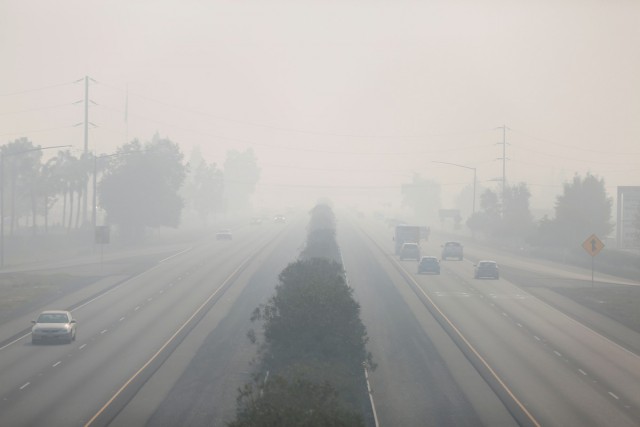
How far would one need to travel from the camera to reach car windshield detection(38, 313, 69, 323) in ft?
150

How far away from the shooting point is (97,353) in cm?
4191

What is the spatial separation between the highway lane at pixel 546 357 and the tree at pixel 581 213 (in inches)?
1654

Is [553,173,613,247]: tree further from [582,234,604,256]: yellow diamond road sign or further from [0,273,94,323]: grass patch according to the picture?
[0,273,94,323]: grass patch

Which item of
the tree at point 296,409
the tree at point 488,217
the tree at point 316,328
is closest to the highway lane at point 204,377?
the tree at point 316,328

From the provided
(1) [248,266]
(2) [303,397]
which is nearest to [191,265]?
(1) [248,266]

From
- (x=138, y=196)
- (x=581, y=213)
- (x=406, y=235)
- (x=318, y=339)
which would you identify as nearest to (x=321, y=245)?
(x=318, y=339)

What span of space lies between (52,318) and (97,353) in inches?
203

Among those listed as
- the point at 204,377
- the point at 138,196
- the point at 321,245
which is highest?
the point at 138,196

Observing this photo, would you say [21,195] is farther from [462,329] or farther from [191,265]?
[462,329]

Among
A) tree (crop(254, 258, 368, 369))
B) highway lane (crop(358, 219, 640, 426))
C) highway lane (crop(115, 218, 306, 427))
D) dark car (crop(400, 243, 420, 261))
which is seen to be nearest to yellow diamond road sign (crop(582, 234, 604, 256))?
highway lane (crop(358, 219, 640, 426))

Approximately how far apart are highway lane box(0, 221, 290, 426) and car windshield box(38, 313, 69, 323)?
1230 mm

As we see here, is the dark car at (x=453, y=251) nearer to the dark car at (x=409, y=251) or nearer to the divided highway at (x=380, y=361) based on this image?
the dark car at (x=409, y=251)

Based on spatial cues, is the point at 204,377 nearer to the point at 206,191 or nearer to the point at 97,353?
the point at 97,353

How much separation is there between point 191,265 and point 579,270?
3702 cm
